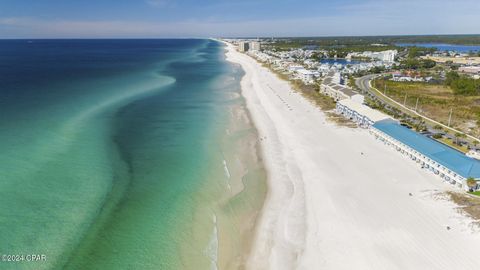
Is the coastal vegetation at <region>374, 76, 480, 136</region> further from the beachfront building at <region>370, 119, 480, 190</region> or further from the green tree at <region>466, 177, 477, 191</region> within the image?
the green tree at <region>466, 177, 477, 191</region>

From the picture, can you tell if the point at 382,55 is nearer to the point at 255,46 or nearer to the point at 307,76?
the point at 307,76

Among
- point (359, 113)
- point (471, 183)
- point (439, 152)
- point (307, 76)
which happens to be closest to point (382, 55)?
point (307, 76)

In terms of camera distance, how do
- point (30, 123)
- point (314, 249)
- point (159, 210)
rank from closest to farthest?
point (314, 249) < point (159, 210) < point (30, 123)

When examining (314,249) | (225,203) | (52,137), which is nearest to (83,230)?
(225,203)

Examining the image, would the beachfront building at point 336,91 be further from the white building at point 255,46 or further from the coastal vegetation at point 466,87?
the white building at point 255,46

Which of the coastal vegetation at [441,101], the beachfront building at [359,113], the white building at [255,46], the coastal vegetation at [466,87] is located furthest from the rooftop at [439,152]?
the white building at [255,46]

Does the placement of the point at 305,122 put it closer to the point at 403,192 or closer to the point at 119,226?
the point at 403,192

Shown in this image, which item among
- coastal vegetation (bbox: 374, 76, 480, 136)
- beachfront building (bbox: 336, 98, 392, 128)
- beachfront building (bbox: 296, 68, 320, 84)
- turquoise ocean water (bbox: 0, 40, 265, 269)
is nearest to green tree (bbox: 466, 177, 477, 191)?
beachfront building (bbox: 336, 98, 392, 128)
